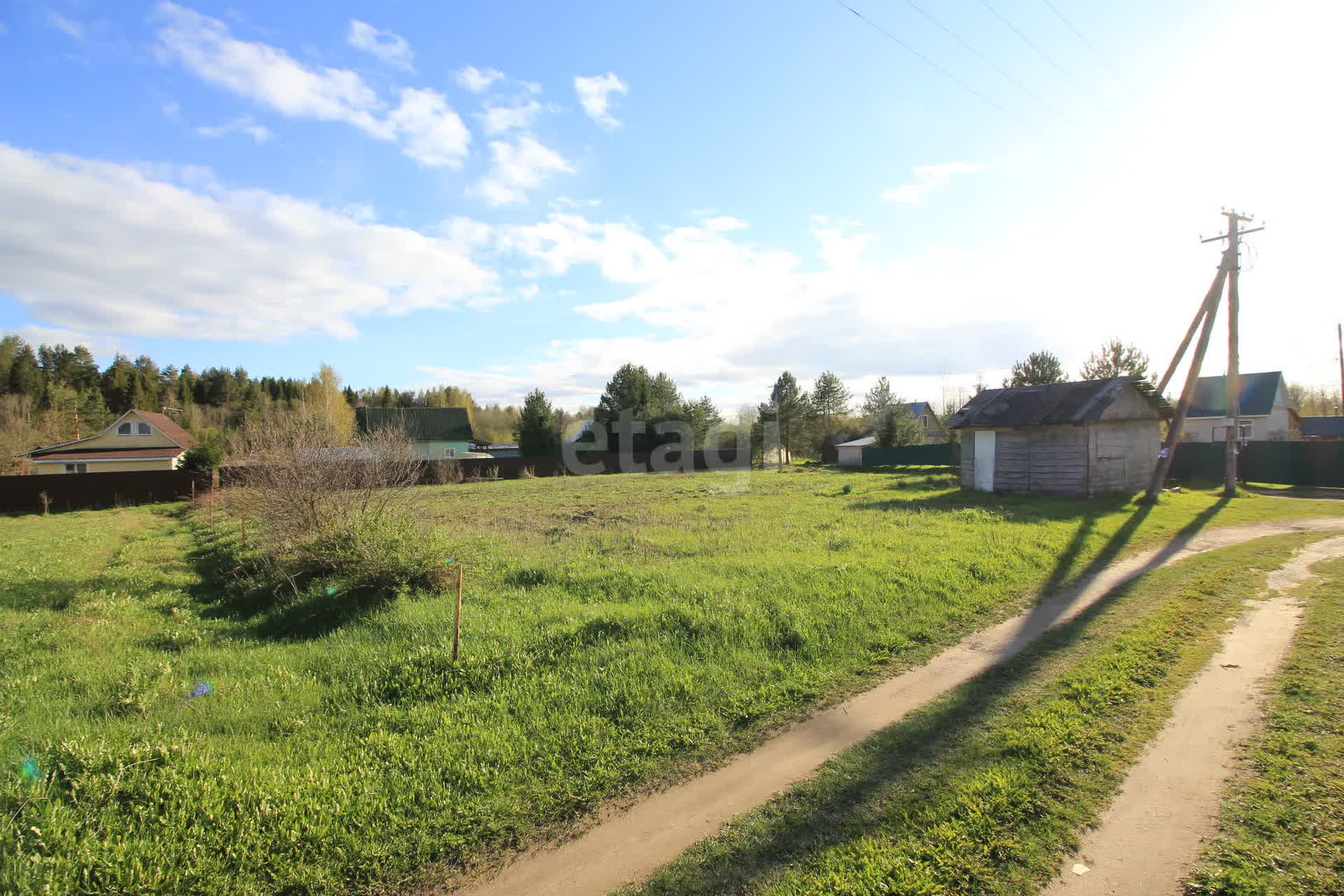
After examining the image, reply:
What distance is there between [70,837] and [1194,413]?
4760 centimetres

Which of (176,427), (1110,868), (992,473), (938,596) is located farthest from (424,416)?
(1110,868)

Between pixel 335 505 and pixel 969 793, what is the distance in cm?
1014

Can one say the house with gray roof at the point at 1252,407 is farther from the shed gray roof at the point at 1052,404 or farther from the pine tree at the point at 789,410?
the pine tree at the point at 789,410

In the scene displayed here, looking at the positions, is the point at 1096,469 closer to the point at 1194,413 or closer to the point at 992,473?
the point at 992,473

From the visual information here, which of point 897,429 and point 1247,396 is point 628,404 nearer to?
point 897,429

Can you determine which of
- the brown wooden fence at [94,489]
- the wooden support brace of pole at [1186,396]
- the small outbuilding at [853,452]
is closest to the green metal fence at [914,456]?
the small outbuilding at [853,452]

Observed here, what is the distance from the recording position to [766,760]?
13.5 feet

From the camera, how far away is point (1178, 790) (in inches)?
142

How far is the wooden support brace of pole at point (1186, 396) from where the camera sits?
1655 centimetres

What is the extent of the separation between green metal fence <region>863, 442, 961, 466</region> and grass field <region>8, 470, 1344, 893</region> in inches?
1061

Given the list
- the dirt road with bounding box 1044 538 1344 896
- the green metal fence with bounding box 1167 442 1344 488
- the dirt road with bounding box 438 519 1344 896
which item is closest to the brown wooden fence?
the dirt road with bounding box 438 519 1344 896

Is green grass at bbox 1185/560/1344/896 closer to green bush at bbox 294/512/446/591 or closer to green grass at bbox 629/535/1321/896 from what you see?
green grass at bbox 629/535/1321/896

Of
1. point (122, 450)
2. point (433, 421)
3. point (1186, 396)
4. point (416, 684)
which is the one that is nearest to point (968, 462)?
point (1186, 396)

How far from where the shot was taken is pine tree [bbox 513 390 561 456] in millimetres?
46094
